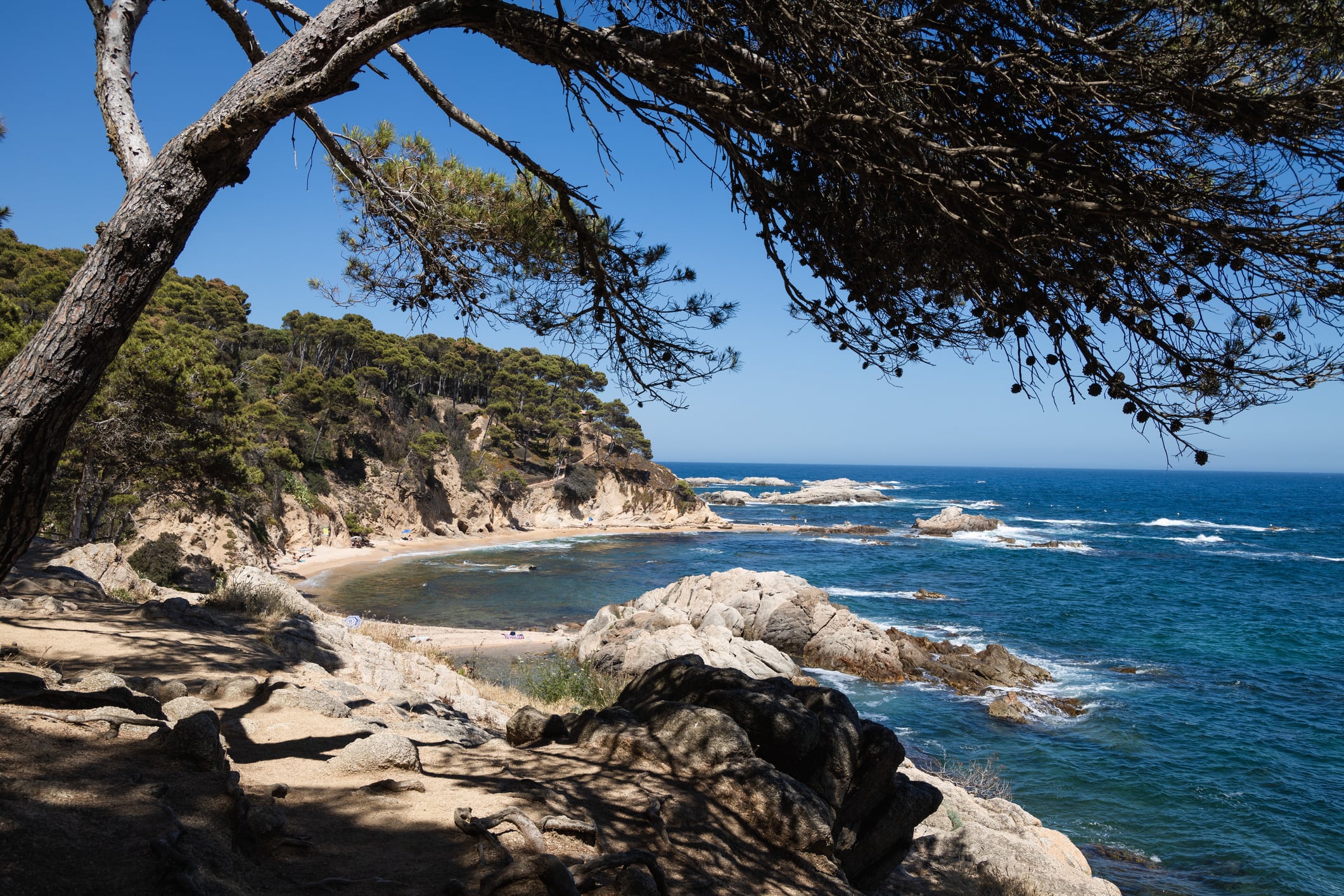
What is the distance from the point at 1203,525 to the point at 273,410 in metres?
77.6

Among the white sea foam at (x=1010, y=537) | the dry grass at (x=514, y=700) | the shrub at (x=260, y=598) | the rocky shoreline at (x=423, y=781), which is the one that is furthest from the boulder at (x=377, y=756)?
the white sea foam at (x=1010, y=537)

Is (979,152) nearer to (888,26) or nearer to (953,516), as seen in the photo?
(888,26)

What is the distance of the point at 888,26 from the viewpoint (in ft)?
12.0

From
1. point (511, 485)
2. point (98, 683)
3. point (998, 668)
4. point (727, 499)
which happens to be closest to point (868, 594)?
point (998, 668)

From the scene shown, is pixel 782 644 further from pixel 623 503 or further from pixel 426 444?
Result: pixel 623 503

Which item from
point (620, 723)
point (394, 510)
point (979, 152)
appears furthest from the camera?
point (394, 510)

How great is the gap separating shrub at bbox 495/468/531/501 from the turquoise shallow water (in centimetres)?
635

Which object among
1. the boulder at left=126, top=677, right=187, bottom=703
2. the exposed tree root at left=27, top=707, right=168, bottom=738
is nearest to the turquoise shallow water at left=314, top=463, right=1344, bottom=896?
the boulder at left=126, top=677, right=187, bottom=703

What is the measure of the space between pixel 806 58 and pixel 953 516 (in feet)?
200

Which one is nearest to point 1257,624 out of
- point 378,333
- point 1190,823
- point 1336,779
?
point 1336,779

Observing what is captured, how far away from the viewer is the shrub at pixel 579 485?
56.1m

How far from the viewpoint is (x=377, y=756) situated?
4.70 meters

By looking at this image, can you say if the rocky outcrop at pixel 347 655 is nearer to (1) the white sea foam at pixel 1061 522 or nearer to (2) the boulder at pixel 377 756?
(2) the boulder at pixel 377 756

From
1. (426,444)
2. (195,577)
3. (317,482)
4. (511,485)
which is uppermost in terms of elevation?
(426,444)
